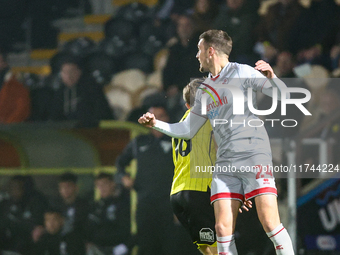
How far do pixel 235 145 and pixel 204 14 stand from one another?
2458 millimetres

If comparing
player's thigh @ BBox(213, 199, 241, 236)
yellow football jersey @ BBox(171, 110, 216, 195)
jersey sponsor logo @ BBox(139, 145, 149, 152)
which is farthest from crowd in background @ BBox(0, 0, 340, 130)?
player's thigh @ BBox(213, 199, 241, 236)

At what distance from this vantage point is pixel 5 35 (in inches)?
225

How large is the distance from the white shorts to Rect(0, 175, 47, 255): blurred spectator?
110 inches

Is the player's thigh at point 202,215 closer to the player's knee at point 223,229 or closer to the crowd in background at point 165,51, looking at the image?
the player's knee at point 223,229

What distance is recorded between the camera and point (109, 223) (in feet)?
16.2

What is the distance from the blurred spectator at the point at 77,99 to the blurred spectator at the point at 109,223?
0.71m

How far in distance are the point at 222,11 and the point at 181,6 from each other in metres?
0.46

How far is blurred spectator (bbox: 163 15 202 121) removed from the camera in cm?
490

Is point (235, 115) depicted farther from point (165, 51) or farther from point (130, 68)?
point (130, 68)

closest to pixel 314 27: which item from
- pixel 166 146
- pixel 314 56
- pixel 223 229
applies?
pixel 314 56

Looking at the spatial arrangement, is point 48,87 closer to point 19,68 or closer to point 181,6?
point 19,68

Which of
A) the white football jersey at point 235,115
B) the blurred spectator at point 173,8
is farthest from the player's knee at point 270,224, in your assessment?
the blurred spectator at point 173,8

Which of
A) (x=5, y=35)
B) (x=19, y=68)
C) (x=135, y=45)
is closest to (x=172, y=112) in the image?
(x=135, y=45)

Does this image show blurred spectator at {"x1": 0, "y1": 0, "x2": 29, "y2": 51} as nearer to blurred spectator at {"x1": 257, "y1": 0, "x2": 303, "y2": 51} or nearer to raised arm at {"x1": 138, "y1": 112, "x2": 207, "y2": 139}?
blurred spectator at {"x1": 257, "y1": 0, "x2": 303, "y2": 51}
